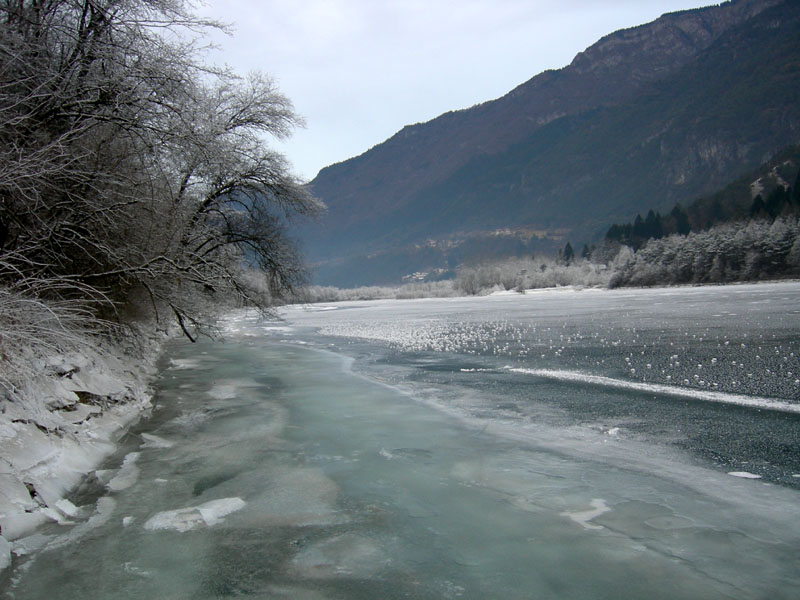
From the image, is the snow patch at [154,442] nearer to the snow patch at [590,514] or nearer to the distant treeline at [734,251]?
the snow patch at [590,514]

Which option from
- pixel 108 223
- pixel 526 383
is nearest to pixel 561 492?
pixel 526 383

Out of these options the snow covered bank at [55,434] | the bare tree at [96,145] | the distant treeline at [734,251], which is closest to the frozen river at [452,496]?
the snow covered bank at [55,434]

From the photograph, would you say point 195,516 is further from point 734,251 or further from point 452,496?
point 734,251

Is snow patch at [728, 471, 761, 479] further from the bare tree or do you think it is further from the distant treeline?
the distant treeline

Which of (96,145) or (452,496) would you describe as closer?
(452,496)

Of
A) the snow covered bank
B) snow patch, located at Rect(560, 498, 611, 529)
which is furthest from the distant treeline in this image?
the snow covered bank

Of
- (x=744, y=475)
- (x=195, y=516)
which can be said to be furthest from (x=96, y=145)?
(x=744, y=475)

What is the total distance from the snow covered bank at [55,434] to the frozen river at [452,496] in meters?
0.28

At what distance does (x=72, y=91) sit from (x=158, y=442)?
17.6 ft

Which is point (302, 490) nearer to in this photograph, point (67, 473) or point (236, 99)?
point (67, 473)

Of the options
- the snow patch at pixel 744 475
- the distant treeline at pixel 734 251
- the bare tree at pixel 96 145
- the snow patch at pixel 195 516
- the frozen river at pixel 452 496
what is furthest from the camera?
the distant treeline at pixel 734 251

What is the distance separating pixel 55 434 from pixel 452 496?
16.1ft

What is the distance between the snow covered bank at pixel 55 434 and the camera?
5008mm

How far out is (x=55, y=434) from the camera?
6.39 meters
